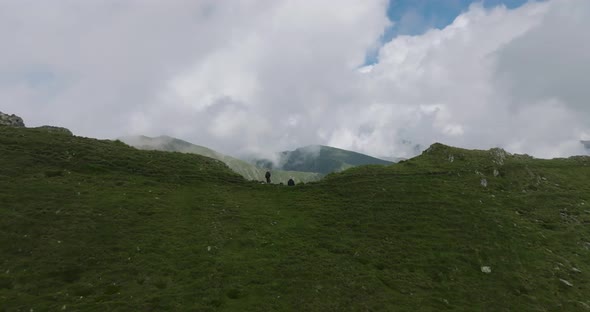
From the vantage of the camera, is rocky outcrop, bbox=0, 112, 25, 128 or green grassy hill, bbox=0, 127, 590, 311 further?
rocky outcrop, bbox=0, 112, 25, 128

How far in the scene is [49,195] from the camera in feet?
129

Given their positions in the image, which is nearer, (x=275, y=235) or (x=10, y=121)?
(x=275, y=235)

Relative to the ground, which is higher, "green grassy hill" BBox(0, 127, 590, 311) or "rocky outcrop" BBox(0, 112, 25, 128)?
"rocky outcrop" BBox(0, 112, 25, 128)

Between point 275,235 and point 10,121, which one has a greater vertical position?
point 10,121

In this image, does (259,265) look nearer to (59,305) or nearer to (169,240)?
(169,240)

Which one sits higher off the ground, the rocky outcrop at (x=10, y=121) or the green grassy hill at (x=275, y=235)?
the rocky outcrop at (x=10, y=121)

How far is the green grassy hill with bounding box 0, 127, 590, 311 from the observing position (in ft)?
94.6

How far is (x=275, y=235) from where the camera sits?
3869 cm

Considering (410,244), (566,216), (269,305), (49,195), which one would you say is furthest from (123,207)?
(566,216)

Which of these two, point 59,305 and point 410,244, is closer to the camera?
point 59,305

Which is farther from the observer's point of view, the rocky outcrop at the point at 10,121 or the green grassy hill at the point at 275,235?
the rocky outcrop at the point at 10,121

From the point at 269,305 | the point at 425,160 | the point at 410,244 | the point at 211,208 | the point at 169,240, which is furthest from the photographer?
the point at 425,160

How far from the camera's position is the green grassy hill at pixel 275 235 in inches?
1135

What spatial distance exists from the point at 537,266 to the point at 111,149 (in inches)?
2145
